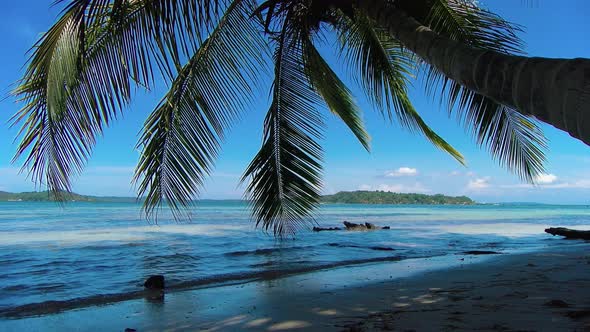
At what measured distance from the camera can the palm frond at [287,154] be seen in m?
5.75

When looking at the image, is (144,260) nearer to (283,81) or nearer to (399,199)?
(283,81)

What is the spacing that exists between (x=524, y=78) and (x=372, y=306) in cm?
320

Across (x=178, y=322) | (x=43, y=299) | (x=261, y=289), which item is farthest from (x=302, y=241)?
(x=178, y=322)

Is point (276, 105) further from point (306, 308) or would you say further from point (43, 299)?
point (43, 299)

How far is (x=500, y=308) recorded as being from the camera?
4.12 metres

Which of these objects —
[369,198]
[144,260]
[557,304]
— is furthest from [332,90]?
[369,198]

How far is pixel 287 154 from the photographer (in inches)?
229

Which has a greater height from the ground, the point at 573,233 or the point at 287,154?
the point at 287,154

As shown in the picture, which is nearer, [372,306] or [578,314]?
[578,314]

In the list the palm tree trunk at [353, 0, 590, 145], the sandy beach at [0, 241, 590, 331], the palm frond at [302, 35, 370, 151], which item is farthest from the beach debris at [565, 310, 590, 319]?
the palm frond at [302, 35, 370, 151]

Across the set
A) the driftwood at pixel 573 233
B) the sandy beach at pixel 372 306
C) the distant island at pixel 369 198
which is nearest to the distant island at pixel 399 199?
the distant island at pixel 369 198

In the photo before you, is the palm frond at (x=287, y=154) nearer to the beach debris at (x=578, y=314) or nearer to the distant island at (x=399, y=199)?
the beach debris at (x=578, y=314)

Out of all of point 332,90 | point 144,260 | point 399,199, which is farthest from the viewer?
point 399,199

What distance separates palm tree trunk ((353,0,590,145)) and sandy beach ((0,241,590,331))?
201 cm
